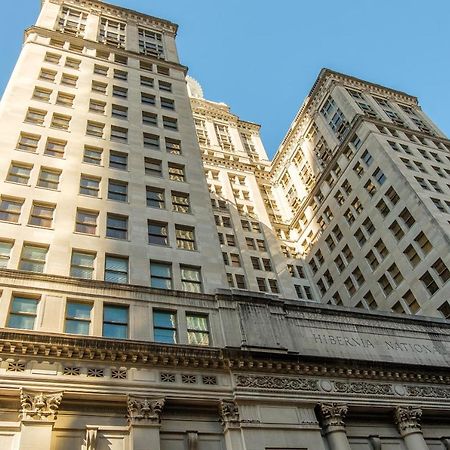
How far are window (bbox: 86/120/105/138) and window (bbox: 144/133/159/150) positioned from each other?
3436 millimetres

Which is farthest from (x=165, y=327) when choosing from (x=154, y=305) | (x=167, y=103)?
(x=167, y=103)

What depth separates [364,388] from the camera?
27516mm

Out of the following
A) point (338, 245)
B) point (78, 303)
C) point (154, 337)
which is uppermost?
point (338, 245)

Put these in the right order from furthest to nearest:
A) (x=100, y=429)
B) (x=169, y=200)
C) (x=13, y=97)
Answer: (x=13, y=97) < (x=169, y=200) < (x=100, y=429)

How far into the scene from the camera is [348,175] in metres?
66.2

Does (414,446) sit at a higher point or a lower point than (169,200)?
lower

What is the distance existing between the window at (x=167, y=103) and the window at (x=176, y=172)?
9474mm

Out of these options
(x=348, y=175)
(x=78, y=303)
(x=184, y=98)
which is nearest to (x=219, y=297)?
(x=78, y=303)

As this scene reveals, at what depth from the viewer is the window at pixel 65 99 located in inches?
1560

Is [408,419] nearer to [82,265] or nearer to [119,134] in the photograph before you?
[82,265]

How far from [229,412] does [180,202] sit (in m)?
16.0

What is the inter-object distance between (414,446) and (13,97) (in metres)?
35.2

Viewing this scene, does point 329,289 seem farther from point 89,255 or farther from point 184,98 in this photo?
point 89,255

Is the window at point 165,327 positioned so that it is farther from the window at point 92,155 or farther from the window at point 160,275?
the window at point 92,155
